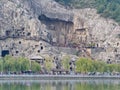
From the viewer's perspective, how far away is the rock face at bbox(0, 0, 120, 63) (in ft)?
470

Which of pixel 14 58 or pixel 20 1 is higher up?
pixel 20 1

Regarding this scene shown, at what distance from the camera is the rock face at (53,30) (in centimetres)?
14338

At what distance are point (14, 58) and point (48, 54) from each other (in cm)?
1086

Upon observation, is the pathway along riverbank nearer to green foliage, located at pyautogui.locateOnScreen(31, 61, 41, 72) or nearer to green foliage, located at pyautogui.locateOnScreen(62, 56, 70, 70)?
green foliage, located at pyautogui.locateOnScreen(31, 61, 41, 72)

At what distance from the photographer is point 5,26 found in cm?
14300

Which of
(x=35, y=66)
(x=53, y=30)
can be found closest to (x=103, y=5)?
(x=53, y=30)

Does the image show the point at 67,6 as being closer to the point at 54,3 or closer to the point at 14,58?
the point at 54,3

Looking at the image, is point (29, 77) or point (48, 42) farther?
point (48, 42)

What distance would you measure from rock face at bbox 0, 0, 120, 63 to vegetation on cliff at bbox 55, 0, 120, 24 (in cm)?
144

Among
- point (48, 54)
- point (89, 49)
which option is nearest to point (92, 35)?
→ point (89, 49)

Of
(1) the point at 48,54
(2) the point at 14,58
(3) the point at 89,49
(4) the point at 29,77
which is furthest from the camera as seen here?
(3) the point at 89,49

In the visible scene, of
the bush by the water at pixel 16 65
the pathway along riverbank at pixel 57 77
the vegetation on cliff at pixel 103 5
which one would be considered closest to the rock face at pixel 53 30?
the vegetation on cliff at pixel 103 5

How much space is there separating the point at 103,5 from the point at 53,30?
1313 cm

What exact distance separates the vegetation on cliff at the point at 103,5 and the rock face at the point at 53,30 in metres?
1.44
